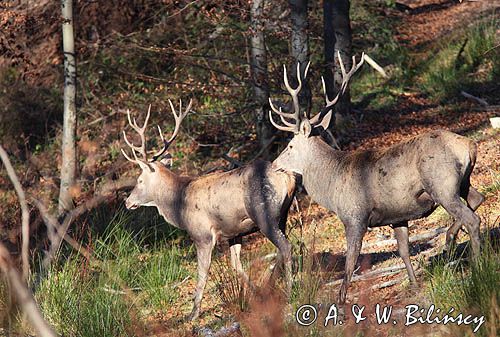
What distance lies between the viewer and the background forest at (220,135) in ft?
24.5

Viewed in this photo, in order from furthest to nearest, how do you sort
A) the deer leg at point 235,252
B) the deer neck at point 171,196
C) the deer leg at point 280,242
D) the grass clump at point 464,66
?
the grass clump at point 464,66 < the deer neck at point 171,196 < the deer leg at point 235,252 < the deer leg at point 280,242

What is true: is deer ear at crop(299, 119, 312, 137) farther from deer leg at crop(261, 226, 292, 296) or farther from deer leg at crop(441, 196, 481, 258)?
A: deer leg at crop(441, 196, 481, 258)

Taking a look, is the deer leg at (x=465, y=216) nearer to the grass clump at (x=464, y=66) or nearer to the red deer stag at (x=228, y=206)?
the red deer stag at (x=228, y=206)

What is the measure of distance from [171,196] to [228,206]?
1.01 metres

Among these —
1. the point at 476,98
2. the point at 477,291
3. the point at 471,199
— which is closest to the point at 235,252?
the point at 471,199

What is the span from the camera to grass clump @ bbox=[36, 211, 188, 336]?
7.52 meters

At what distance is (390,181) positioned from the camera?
24.5ft

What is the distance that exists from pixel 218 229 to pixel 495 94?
7520mm

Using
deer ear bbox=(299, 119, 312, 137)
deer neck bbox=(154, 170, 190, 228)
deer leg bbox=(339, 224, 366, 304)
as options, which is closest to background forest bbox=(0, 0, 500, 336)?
deer leg bbox=(339, 224, 366, 304)

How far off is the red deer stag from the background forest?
228mm

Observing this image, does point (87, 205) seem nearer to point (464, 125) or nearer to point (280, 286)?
point (280, 286)

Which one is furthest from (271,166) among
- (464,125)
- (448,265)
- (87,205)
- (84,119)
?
(84,119)

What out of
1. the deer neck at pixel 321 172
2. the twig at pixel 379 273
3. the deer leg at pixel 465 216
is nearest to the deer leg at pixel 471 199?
the deer leg at pixel 465 216

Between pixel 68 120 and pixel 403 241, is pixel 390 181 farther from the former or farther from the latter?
pixel 68 120
